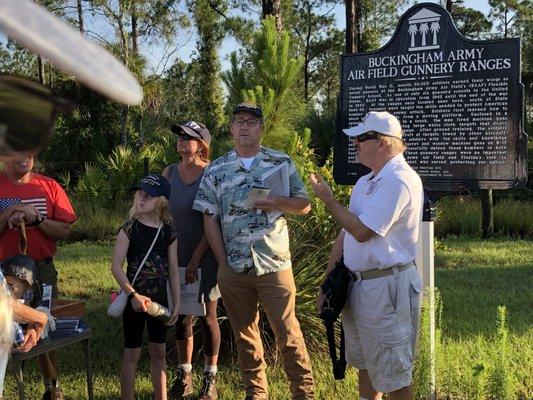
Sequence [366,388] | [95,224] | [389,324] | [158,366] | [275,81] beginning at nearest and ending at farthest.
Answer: [389,324]
[366,388]
[158,366]
[275,81]
[95,224]

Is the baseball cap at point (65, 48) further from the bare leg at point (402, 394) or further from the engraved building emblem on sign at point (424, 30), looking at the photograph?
the engraved building emblem on sign at point (424, 30)

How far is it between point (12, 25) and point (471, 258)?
9050mm

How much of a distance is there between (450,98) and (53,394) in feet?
10.2

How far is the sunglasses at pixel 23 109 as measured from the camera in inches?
26.4

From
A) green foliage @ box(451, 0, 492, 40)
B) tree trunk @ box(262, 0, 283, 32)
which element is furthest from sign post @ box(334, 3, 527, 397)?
green foliage @ box(451, 0, 492, 40)

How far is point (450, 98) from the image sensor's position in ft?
12.8

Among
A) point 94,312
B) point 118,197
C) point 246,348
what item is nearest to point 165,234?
point 246,348

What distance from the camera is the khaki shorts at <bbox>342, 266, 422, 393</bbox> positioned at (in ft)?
9.55

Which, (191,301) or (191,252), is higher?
(191,252)

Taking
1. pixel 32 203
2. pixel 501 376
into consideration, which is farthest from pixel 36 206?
pixel 501 376

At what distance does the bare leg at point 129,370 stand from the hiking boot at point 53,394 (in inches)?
19.7

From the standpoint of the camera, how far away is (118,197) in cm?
1438

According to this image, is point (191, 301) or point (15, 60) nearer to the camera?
point (15, 60)

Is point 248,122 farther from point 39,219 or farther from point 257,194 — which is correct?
point 39,219
